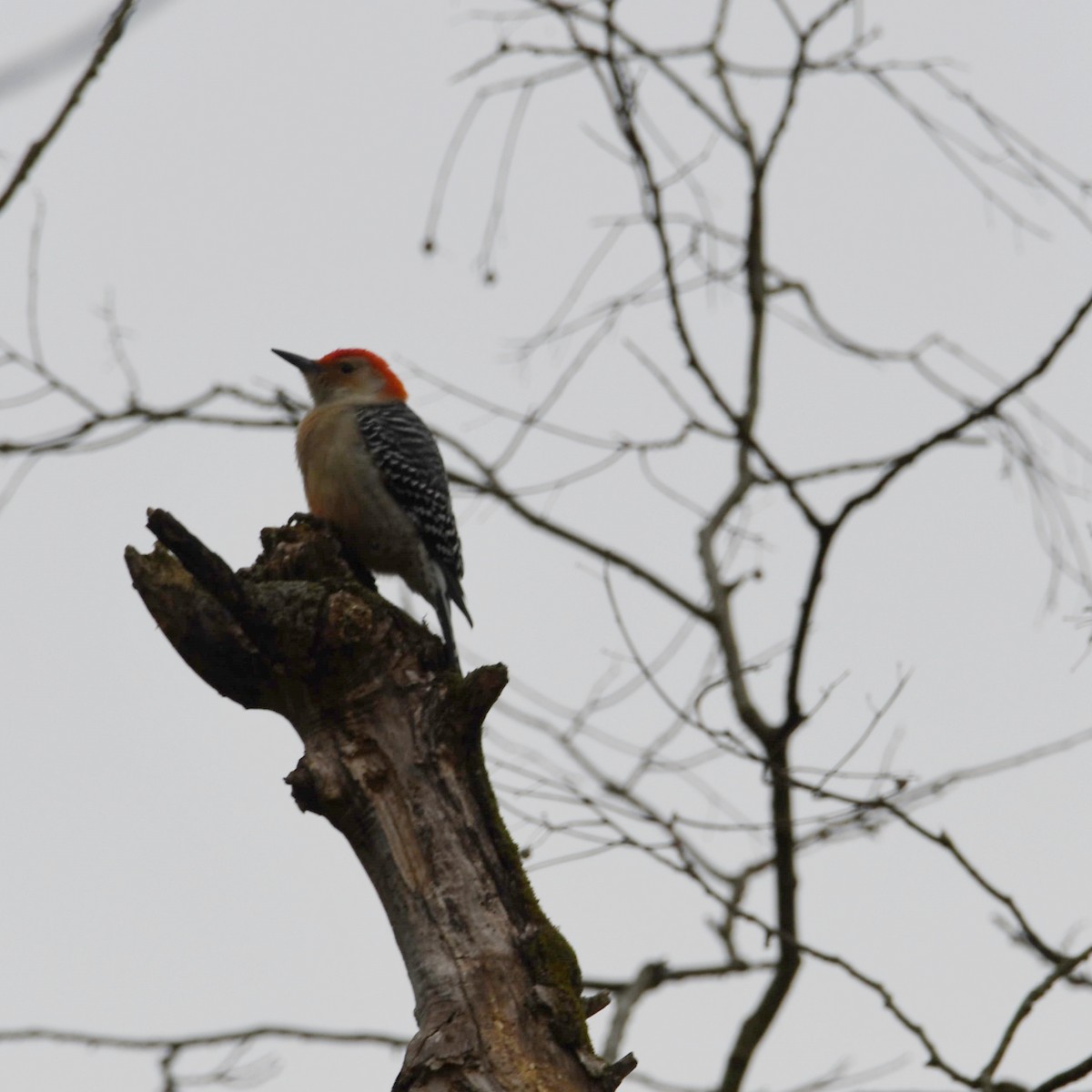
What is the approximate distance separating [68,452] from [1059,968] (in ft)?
16.1

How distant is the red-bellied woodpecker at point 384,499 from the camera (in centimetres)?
724

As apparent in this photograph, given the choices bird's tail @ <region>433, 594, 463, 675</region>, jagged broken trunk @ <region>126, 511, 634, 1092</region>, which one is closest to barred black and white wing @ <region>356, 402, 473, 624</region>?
bird's tail @ <region>433, 594, 463, 675</region>

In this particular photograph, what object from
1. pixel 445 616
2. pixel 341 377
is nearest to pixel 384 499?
pixel 445 616

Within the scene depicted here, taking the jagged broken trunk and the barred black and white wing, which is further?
the barred black and white wing

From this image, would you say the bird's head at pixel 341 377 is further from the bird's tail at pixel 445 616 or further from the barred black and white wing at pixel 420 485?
the bird's tail at pixel 445 616

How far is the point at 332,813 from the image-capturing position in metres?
3.92

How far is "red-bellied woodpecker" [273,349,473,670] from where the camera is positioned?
7.24 m

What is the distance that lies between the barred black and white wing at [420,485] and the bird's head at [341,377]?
0.65 meters

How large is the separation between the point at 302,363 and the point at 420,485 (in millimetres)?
1589

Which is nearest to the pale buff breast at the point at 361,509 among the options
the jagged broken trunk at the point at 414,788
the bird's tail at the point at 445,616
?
the bird's tail at the point at 445,616

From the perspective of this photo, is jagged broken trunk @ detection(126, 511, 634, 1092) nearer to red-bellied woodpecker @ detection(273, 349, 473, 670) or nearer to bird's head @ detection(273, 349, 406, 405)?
red-bellied woodpecker @ detection(273, 349, 473, 670)

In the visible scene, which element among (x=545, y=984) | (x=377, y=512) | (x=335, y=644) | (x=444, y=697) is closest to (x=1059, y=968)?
(x=545, y=984)

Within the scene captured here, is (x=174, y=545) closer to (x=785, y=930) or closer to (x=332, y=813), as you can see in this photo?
(x=332, y=813)

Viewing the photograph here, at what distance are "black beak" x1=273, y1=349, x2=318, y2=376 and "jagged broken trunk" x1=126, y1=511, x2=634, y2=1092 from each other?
4.25 m
